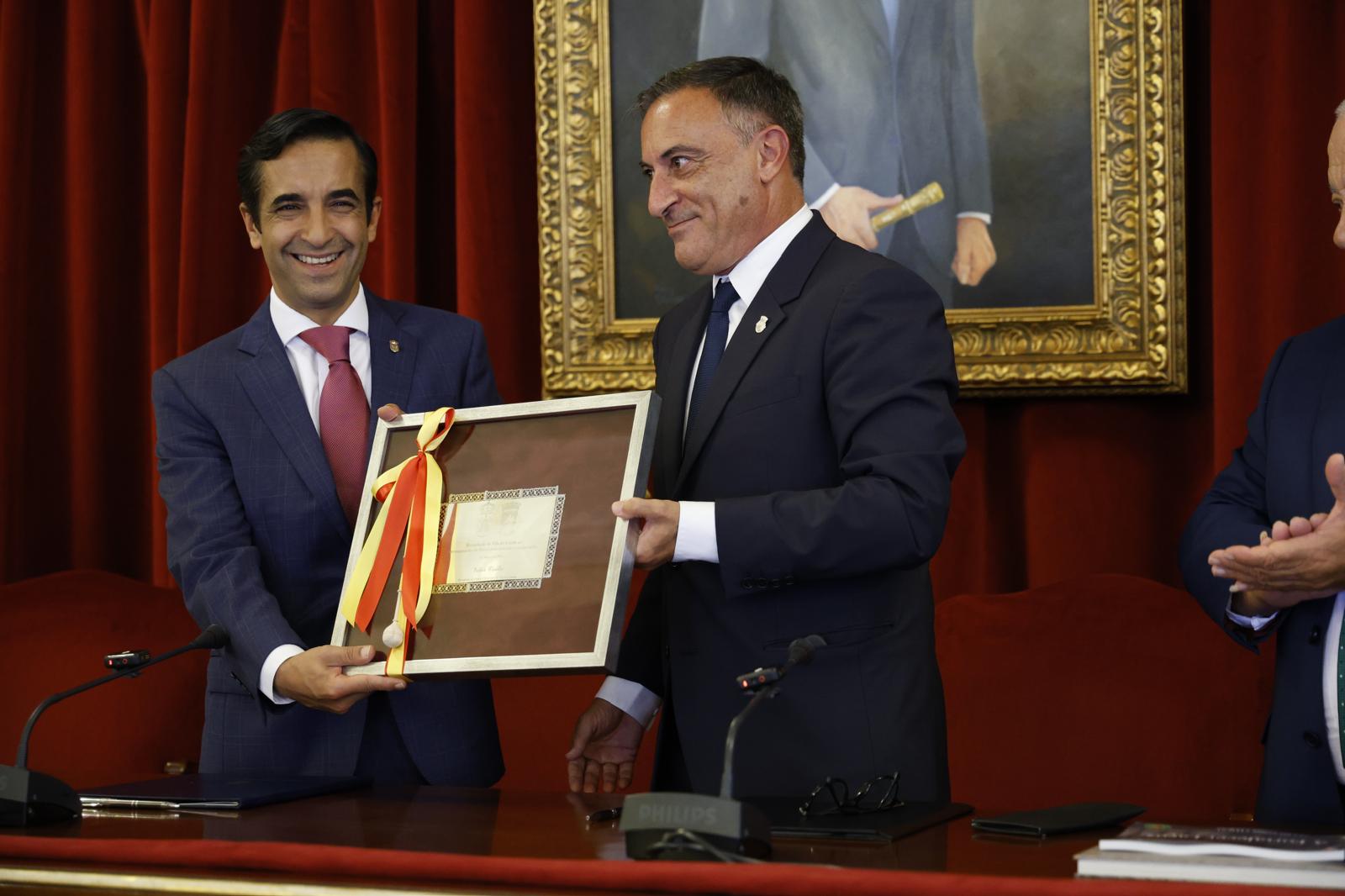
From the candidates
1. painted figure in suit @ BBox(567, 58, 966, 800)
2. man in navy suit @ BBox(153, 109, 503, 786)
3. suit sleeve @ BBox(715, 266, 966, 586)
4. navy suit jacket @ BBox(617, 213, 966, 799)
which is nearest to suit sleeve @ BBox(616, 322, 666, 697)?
painted figure in suit @ BBox(567, 58, 966, 800)

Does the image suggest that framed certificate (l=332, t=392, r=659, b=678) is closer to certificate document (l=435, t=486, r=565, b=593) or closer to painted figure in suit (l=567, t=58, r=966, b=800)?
certificate document (l=435, t=486, r=565, b=593)

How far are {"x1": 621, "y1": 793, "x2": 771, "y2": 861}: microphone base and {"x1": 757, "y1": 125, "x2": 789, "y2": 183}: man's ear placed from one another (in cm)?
118

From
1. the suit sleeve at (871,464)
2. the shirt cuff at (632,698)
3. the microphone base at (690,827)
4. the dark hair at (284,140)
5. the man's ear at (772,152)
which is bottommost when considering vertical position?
the microphone base at (690,827)

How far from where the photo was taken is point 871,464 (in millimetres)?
2152

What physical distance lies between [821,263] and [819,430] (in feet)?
0.98

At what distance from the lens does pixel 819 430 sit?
229cm

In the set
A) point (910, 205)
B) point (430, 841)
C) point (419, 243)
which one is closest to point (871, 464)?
point (430, 841)

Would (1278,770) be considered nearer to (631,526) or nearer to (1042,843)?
(1042,843)

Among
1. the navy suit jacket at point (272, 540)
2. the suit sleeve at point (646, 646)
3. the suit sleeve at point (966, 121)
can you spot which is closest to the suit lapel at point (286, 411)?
the navy suit jacket at point (272, 540)

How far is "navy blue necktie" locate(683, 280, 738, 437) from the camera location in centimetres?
242

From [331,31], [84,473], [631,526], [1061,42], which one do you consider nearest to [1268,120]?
[1061,42]

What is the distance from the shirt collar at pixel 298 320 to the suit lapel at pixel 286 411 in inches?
0.9

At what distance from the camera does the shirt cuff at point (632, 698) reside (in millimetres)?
2494

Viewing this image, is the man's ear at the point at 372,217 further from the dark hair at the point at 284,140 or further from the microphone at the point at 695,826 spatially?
the microphone at the point at 695,826
